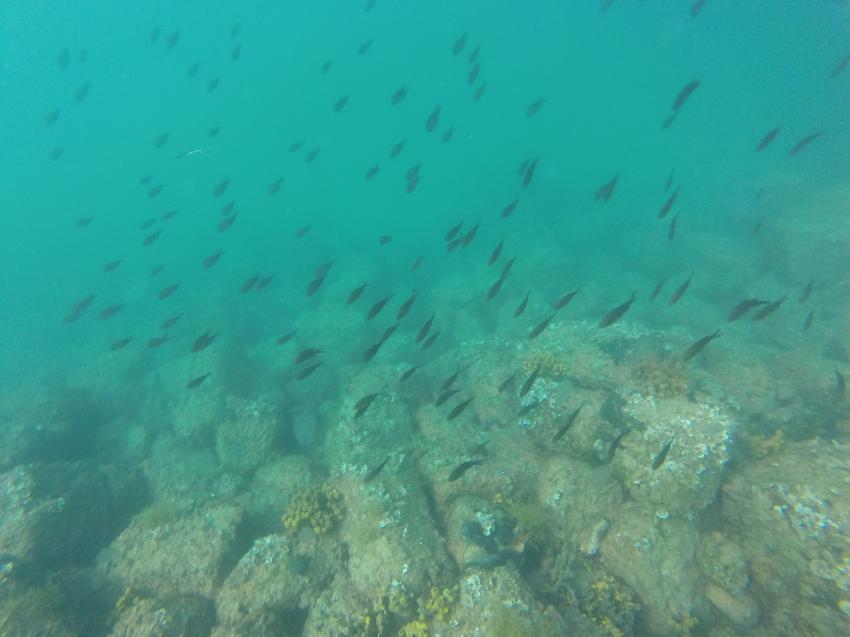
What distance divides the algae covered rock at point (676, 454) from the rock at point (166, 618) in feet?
21.8

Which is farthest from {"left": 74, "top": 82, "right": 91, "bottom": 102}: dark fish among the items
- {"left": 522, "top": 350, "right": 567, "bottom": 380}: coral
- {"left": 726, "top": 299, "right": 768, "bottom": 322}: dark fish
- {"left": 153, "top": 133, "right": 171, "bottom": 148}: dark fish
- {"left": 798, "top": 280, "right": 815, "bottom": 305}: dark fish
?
{"left": 798, "top": 280, "right": 815, "bottom": 305}: dark fish

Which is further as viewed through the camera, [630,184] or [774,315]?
[630,184]

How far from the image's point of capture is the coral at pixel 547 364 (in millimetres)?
8828

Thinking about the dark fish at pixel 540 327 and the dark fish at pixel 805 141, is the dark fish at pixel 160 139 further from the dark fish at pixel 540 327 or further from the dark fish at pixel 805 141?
the dark fish at pixel 805 141

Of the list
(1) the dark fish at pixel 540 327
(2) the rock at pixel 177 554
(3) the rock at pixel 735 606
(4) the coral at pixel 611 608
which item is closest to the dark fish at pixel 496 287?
(1) the dark fish at pixel 540 327

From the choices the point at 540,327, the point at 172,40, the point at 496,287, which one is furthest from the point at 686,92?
the point at 172,40

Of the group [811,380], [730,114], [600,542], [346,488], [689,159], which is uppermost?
[346,488]

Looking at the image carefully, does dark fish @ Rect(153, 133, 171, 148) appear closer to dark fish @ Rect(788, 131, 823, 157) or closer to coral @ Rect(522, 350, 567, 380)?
coral @ Rect(522, 350, 567, 380)

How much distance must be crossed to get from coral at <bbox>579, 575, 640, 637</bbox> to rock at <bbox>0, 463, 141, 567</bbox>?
28.2ft

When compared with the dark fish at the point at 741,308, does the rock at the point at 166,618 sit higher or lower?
lower

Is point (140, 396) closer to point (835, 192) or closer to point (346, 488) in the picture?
point (346, 488)

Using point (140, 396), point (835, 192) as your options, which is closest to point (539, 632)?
point (140, 396)

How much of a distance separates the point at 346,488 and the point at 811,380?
9.64m

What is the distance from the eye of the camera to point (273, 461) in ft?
29.6
